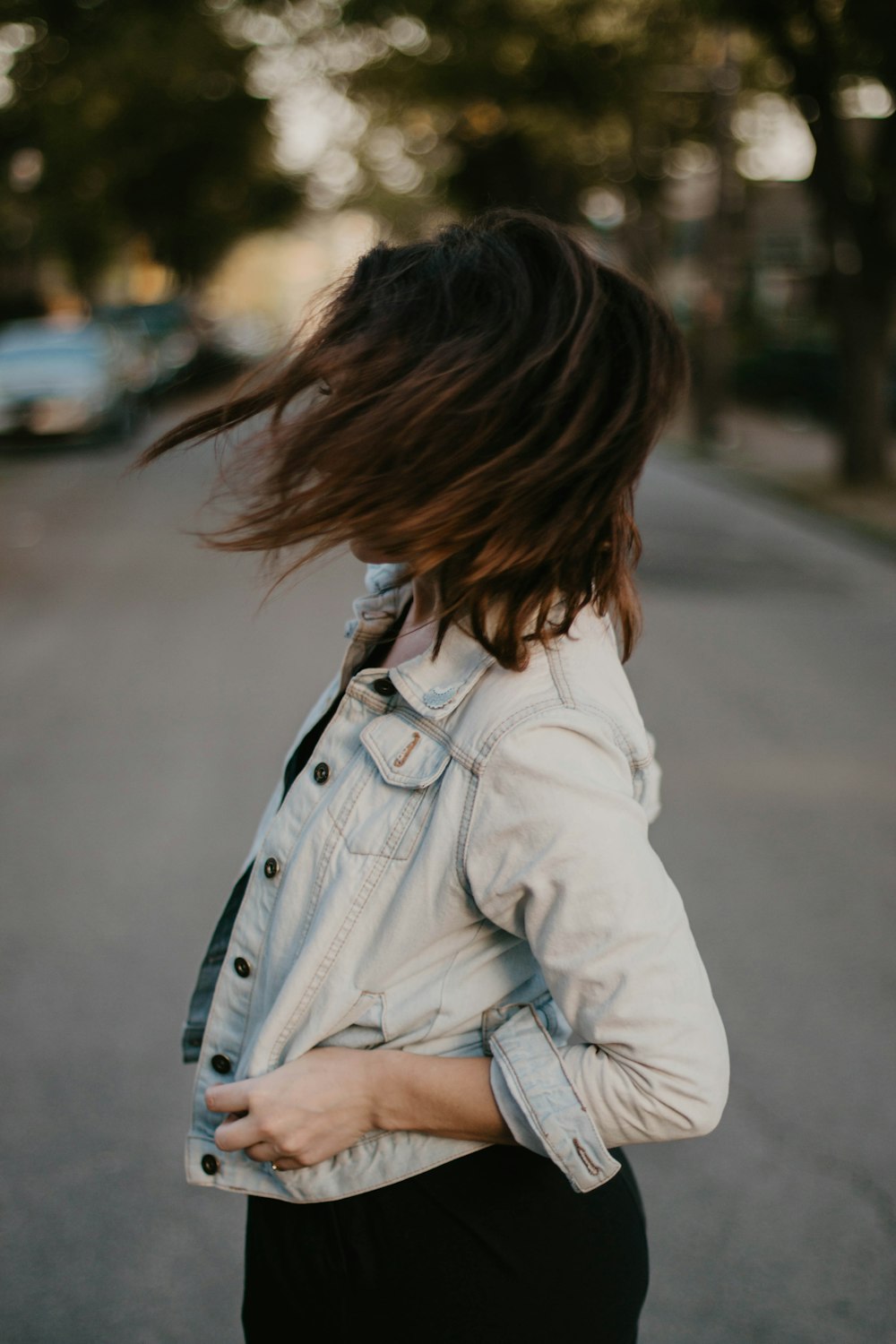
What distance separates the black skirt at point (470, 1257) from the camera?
130 cm

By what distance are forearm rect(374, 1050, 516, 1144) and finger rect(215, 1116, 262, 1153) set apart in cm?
11

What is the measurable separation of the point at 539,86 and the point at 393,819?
2847cm

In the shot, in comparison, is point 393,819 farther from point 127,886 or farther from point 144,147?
point 144,147

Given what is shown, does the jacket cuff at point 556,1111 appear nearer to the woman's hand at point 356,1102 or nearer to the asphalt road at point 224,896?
the woman's hand at point 356,1102

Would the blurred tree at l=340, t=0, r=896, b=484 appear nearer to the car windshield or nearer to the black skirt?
the car windshield

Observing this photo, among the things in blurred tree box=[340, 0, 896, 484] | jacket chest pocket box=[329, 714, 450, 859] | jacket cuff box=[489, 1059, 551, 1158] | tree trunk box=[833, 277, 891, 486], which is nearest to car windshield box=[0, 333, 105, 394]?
blurred tree box=[340, 0, 896, 484]

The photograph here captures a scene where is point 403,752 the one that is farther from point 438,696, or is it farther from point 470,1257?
point 470,1257

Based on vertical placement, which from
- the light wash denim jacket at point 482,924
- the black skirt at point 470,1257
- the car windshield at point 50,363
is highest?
the light wash denim jacket at point 482,924

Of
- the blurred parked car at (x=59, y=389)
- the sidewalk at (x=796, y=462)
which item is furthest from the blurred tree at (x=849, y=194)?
the blurred parked car at (x=59, y=389)

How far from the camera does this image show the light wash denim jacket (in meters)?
1.10

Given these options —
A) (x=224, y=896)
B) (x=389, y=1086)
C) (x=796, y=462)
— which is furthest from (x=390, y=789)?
(x=796, y=462)

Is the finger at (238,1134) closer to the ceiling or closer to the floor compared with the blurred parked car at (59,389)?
closer to the ceiling

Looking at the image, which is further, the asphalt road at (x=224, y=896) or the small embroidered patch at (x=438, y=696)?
the asphalt road at (x=224, y=896)

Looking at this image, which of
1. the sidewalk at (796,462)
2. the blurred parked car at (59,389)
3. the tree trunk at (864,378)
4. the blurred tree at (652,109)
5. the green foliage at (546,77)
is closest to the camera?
the sidewalk at (796,462)
